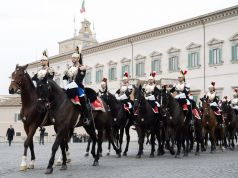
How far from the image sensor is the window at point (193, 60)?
45688mm

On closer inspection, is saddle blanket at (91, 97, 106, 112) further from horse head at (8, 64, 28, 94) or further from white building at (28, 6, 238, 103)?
white building at (28, 6, 238, 103)

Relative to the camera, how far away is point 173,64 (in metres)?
48.6

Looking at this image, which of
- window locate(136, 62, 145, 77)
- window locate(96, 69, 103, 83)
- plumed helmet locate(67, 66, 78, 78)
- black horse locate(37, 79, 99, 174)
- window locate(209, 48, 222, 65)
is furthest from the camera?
window locate(96, 69, 103, 83)

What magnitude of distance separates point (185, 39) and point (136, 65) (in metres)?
8.68

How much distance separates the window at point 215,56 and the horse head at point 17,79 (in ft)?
109

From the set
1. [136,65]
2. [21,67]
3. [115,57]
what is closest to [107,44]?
[115,57]

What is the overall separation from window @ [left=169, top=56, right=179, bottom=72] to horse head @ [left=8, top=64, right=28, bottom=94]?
36.6 metres

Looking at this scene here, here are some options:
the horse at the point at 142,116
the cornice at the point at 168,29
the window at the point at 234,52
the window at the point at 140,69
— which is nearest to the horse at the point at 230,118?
the horse at the point at 142,116

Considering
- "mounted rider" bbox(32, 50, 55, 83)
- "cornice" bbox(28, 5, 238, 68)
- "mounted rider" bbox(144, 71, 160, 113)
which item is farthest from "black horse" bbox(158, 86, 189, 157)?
"cornice" bbox(28, 5, 238, 68)

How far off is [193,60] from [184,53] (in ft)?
4.83

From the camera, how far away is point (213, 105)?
20797 millimetres

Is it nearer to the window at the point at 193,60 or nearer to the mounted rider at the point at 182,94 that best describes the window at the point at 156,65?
the window at the point at 193,60

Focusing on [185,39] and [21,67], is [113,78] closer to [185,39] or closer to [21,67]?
[185,39]

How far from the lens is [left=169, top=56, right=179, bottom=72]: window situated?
48188mm
